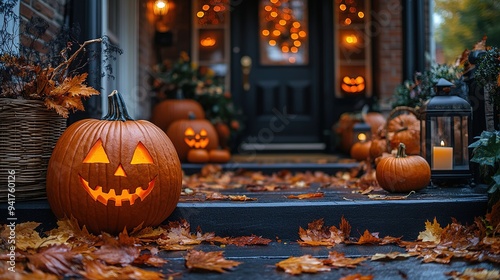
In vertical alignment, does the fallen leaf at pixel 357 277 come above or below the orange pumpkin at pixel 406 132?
below

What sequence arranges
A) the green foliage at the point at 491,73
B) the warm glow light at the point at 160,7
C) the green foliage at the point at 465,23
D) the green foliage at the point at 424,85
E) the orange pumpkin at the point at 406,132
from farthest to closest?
the green foliage at the point at 465,23
the warm glow light at the point at 160,7
the orange pumpkin at the point at 406,132
the green foliage at the point at 424,85
the green foliage at the point at 491,73

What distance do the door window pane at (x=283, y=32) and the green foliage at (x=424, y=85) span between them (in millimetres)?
2761

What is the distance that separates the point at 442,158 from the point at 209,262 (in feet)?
5.80

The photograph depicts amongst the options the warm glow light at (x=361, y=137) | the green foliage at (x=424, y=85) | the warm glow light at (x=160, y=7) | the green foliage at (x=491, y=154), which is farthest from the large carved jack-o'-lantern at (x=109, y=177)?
the warm glow light at (x=160, y=7)

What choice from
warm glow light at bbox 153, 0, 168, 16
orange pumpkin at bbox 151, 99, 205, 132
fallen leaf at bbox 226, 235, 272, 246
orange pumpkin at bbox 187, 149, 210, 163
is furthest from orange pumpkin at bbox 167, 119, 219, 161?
→ fallen leaf at bbox 226, 235, 272, 246

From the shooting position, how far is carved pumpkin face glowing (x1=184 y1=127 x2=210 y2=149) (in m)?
5.11

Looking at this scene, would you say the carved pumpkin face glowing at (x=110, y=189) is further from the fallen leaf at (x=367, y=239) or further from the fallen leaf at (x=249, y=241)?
the fallen leaf at (x=367, y=239)

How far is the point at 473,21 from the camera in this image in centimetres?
1617

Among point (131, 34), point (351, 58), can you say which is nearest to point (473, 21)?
point (351, 58)

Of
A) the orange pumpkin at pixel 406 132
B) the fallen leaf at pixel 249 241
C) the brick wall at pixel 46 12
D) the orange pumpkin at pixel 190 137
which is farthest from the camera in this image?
the orange pumpkin at pixel 190 137

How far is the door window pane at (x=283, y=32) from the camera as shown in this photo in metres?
7.03

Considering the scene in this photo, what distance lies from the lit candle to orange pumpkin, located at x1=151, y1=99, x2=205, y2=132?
112 inches

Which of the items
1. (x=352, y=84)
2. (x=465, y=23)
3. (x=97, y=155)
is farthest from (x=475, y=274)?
(x=465, y=23)

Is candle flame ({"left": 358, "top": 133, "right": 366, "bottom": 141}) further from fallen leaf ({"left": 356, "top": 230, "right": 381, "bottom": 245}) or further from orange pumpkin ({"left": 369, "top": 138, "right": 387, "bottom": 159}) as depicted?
fallen leaf ({"left": 356, "top": 230, "right": 381, "bottom": 245})
